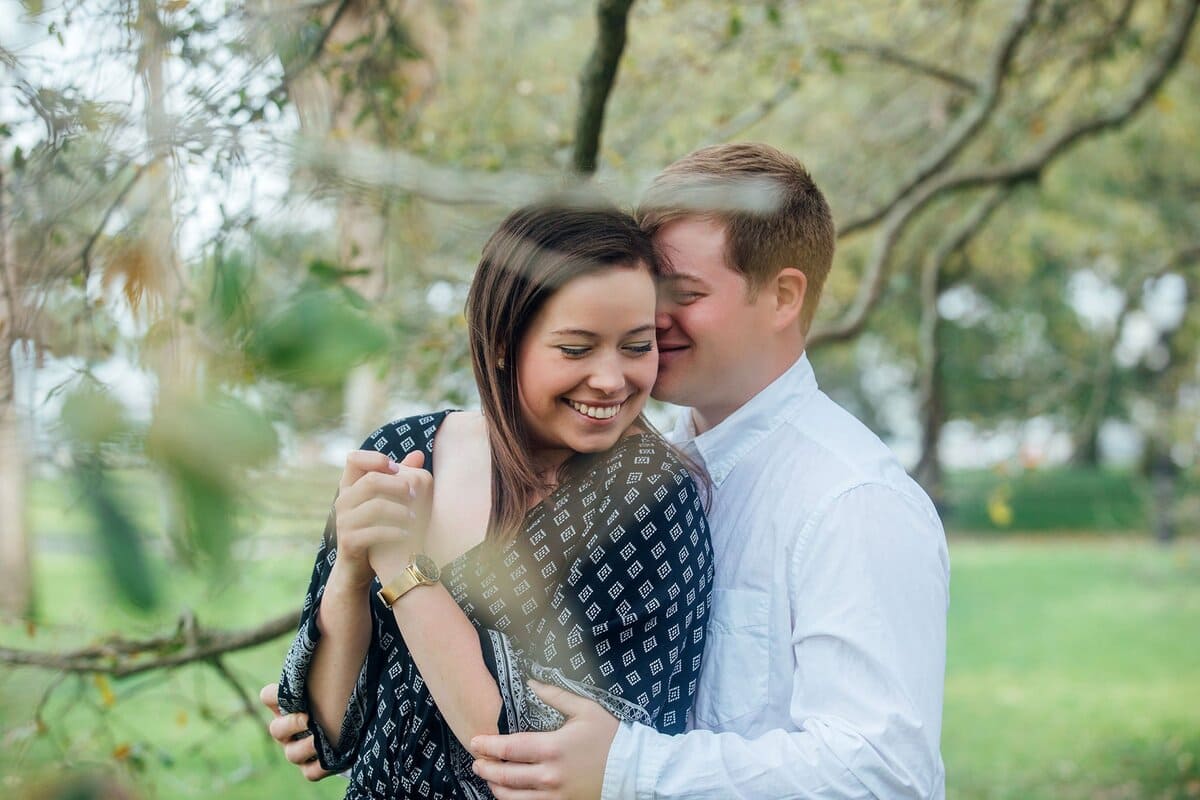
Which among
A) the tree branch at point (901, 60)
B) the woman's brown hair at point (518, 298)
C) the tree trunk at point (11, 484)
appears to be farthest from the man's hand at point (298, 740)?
the tree branch at point (901, 60)

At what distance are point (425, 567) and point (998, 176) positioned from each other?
382 cm

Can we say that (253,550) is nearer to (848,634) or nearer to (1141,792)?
(848,634)

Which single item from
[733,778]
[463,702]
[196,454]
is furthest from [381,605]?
[196,454]

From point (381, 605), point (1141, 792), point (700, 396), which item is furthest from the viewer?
point (1141, 792)

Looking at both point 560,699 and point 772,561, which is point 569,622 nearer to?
point 560,699

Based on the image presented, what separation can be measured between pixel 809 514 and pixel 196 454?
3.94ft

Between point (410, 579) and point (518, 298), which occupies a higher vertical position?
point (518, 298)

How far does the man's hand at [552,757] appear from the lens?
1440 millimetres

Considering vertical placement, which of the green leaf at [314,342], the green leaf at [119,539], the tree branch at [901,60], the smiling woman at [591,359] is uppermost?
the tree branch at [901,60]

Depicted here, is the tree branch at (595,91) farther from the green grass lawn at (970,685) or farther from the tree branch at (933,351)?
the tree branch at (933,351)

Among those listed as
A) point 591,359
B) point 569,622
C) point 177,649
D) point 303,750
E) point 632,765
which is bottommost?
point 177,649

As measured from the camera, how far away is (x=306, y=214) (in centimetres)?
85

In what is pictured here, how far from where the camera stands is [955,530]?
2203 cm

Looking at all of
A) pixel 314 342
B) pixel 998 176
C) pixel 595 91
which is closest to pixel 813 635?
pixel 314 342
